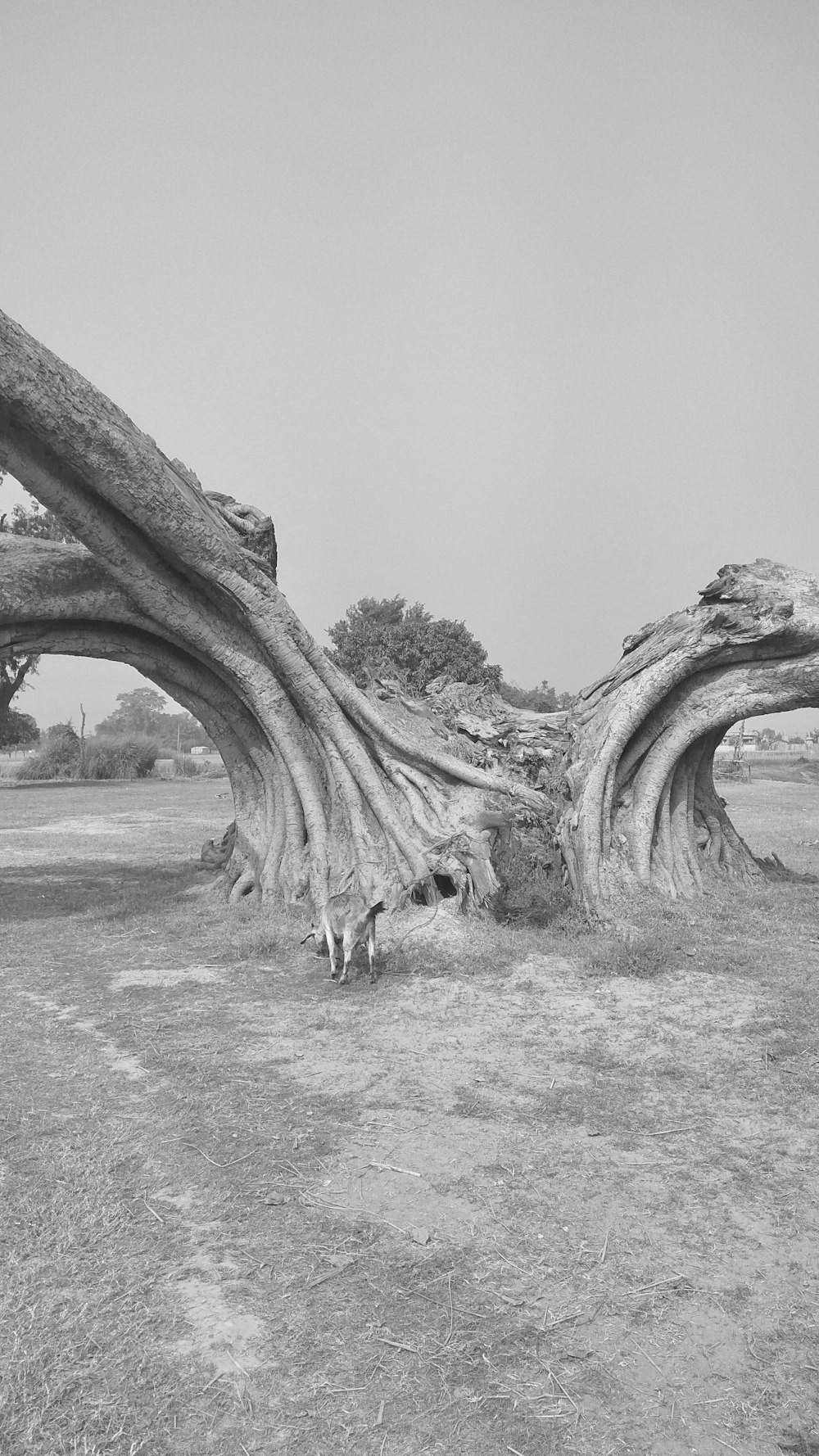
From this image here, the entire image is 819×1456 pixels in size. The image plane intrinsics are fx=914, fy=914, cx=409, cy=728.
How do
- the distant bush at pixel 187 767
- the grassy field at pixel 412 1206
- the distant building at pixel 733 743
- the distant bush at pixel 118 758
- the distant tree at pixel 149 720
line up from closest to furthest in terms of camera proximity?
1. the grassy field at pixel 412 1206
2. the distant bush at pixel 118 758
3. the distant bush at pixel 187 767
4. the distant building at pixel 733 743
5. the distant tree at pixel 149 720

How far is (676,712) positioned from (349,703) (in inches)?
151

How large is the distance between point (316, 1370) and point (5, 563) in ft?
28.7

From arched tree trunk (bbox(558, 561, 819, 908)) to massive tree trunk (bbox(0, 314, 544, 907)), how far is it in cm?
103

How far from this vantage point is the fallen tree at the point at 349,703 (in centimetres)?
959

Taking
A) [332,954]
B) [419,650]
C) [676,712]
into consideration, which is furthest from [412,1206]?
[419,650]

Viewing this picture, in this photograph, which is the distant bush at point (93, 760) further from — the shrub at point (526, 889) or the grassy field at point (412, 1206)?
the grassy field at point (412, 1206)

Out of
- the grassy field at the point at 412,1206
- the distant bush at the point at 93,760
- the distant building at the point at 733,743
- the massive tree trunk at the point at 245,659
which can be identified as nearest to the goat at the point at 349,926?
the grassy field at the point at 412,1206

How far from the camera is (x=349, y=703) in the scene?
10539 millimetres

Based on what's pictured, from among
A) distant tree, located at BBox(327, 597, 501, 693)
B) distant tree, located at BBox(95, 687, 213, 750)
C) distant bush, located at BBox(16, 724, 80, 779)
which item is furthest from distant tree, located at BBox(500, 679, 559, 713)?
distant tree, located at BBox(95, 687, 213, 750)

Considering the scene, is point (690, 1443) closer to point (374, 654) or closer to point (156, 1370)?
point (156, 1370)

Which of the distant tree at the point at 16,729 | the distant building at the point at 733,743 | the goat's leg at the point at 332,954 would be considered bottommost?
the goat's leg at the point at 332,954

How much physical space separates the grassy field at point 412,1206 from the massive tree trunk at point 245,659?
2.07m

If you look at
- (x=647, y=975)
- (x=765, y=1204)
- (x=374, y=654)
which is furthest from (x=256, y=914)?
(x=374, y=654)

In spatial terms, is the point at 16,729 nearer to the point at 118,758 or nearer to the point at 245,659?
the point at 118,758
